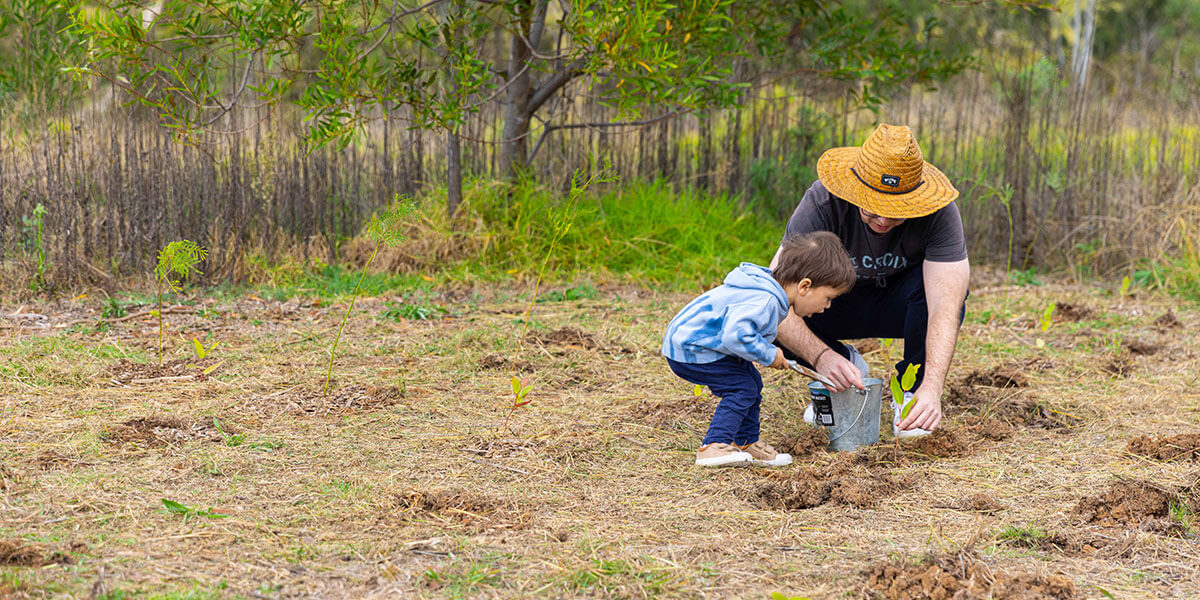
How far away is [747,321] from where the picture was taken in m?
3.00

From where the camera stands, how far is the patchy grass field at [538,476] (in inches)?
90.0

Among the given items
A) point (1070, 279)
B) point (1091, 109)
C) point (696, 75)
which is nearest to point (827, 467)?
point (696, 75)

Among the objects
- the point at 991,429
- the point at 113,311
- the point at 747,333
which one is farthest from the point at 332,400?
the point at 991,429

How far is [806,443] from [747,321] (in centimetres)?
61

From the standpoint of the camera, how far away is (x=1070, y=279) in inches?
258

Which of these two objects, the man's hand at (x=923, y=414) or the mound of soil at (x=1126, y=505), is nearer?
the mound of soil at (x=1126, y=505)

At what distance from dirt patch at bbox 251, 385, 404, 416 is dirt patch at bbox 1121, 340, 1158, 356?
3371mm

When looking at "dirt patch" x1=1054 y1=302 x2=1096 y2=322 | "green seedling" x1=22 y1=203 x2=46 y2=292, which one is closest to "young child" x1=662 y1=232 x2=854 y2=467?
"dirt patch" x1=1054 y1=302 x2=1096 y2=322

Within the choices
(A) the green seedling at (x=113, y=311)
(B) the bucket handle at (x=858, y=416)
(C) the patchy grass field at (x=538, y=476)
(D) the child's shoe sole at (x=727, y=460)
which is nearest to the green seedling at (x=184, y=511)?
(C) the patchy grass field at (x=538, y=476)

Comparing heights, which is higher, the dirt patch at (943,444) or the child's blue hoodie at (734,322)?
the child's blue hoodie at (734,322)

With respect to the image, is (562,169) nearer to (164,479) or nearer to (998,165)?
(998,165)

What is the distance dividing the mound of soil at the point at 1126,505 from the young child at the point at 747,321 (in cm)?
87

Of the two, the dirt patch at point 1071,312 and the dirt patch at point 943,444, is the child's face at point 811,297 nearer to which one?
the dirt patch at point 943,444

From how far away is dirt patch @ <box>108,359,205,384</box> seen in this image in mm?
3858
